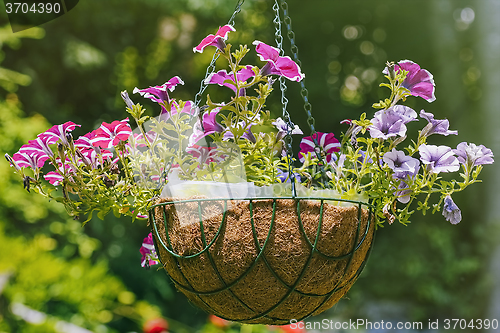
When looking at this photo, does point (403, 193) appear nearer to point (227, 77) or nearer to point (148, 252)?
point (227, 77)

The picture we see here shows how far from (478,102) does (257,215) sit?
4.18m

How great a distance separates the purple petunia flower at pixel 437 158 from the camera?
72 cm

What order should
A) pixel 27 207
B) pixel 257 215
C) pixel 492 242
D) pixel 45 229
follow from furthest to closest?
1. pixel 492 242
2. pixel 45 229
3. pixel 27 207
4. pixel 257 215

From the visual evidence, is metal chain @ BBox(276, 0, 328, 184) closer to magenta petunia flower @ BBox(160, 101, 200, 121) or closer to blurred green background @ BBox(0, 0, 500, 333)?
magenta petunia flower @ BBox(160, 101, 200, 121)

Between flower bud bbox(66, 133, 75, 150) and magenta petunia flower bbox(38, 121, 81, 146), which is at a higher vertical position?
magenta petunia flower bbox(38, 121, 81, 146)

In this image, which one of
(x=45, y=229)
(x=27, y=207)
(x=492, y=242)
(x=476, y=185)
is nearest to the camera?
(x=27, y=207)

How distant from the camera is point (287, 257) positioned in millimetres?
713

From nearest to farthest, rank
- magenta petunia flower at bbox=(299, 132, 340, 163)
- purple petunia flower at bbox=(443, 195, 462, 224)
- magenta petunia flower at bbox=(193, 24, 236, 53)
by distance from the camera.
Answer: magenta petunia flower at bbox=(193, 24, 236, 53) < purple petunia flower at bbox=(443, 195, 462, 224) < magenta petunia flower at bbox=(299, 132, 340, 163)

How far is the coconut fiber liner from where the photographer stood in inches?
28.0

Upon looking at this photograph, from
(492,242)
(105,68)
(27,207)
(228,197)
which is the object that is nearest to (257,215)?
(228,197)

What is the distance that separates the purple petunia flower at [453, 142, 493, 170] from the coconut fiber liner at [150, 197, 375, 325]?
0.19m

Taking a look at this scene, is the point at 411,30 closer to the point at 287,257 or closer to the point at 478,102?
the point at 478,102

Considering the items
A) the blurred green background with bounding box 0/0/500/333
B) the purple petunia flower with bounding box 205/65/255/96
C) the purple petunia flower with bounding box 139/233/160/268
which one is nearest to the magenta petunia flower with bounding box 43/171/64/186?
the purple petunia flower with bounding box 139/233/160/268

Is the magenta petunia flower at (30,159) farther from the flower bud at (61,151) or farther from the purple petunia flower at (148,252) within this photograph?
the purple petunia flower at (148,252)
